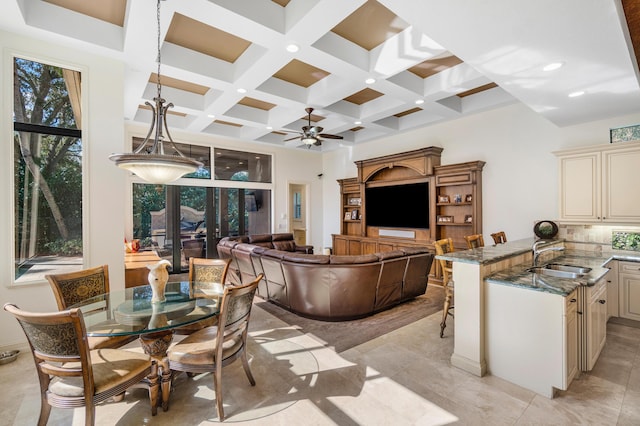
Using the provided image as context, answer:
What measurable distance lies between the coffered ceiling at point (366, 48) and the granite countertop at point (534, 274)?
1.70 metres

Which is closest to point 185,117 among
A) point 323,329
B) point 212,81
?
point 212,81

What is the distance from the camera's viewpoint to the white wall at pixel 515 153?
14.4 feet

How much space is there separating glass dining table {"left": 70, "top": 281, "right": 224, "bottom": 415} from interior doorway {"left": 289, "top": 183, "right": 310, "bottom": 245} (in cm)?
593

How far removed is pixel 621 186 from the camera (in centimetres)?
357

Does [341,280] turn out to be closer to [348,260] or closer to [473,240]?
[348,260]

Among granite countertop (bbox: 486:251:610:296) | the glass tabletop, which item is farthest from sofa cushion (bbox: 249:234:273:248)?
granite countertop (bbox: 486:251:610:296)

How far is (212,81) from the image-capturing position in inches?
154

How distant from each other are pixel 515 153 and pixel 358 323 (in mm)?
3849

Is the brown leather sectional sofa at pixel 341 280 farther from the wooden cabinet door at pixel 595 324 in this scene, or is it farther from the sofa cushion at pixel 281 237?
the sofa cushion at pixel 281 237

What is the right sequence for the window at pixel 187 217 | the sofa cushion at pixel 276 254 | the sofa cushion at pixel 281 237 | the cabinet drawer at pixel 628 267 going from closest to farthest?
the cabinet drawer at pixel 628 267
the sofa cushion at pixel 276 254
the window at pixel 187 217
the sofa cushion at pixel 281 237

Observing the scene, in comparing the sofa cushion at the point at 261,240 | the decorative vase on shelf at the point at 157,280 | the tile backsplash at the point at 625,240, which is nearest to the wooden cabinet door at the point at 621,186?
the tile backsplash at the point at 625,240

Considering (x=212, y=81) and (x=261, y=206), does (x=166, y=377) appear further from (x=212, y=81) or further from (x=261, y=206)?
(x=261, y=206)

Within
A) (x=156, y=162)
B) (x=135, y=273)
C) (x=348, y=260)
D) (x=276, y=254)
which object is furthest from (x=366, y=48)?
(x=135, y=273)

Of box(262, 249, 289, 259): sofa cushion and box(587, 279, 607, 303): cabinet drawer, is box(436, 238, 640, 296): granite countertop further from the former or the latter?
box(262, 249, 289, 259): sofa cushion
